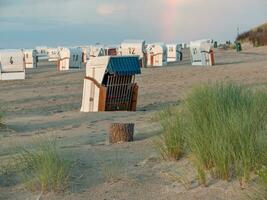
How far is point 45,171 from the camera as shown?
605 cm

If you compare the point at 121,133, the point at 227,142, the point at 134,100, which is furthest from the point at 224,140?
the point at 134,100

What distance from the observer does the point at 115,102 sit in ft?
47.5

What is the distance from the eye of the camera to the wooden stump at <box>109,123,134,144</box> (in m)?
8.81

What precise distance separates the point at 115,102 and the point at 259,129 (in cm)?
805

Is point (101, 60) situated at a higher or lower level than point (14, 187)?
higher

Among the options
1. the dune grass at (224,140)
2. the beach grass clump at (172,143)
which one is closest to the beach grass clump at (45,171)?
the beach grass clump at (172,143)

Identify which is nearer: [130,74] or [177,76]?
[130,74]

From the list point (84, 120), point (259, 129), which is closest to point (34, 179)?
point (259, 129)

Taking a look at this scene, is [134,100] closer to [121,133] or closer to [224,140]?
[121,133]

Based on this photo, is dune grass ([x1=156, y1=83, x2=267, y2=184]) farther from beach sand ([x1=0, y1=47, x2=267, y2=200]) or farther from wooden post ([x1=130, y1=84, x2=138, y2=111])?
wooden post ([x1=130, y1=84, x2=138, y2=111])

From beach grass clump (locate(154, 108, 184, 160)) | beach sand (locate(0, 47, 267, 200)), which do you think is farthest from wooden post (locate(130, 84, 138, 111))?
beach grass clump (locate(154, 108, 184, 160))

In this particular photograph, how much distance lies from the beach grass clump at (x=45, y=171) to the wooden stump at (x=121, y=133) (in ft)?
7.11

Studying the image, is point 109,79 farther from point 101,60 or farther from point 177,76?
point 177,76

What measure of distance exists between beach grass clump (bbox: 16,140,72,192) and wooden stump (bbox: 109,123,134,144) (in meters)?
2.17
